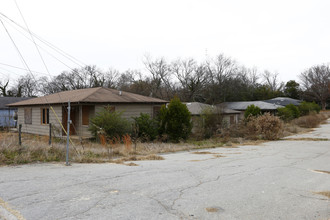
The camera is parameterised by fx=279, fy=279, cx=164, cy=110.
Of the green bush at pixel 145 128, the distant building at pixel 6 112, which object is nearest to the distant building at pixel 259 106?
the green bush at pixel 145 128

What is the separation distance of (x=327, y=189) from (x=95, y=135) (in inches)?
529

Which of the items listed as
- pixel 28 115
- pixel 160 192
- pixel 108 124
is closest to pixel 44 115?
pixel 28 115

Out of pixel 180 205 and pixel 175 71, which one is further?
pixel 175 71

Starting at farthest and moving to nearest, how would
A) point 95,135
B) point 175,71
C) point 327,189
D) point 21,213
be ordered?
1. point 175,71
2. point 95,135
3. point 327,189
4. point 21,213

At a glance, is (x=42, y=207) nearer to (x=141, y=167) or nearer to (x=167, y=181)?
(x=167, y=181)

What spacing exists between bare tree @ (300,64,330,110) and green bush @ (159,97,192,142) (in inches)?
2481

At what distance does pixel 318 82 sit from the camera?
73750 mm

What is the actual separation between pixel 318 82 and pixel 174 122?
67.7 metres

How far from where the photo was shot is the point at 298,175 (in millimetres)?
7652

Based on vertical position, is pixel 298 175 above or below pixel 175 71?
below

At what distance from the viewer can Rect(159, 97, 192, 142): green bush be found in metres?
19.9

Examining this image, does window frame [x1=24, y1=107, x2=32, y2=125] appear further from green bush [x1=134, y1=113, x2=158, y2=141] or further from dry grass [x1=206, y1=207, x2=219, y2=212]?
dry grass [x1=206, y1=207, x2=219, y2=212]

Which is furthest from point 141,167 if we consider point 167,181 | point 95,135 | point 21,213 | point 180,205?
point 95,135

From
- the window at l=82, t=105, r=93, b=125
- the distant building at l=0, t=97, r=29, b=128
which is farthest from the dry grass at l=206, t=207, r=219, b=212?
the distant building at l=0, t=97, r=29, b=128
